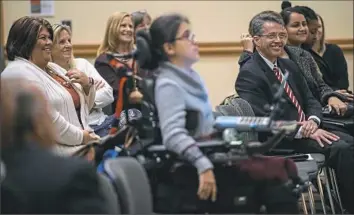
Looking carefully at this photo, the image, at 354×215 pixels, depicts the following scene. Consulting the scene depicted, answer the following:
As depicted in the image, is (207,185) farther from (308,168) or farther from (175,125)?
(308,168)

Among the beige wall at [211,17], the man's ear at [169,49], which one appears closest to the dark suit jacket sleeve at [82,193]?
the man's ear at [169,49]

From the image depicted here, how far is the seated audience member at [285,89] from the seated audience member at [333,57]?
1.14 meters

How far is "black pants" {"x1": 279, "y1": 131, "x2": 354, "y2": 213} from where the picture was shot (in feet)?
11.8

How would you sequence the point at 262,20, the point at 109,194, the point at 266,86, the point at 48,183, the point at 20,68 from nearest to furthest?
the point at 48,183 < the point at 109,194 < the point at 20,68 < the point at 266,86 < the point at 262,20

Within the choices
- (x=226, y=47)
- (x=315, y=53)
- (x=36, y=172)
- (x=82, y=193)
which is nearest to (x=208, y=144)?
(x=82, y=193)

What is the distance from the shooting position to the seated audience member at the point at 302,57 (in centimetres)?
449

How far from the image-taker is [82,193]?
258 cm

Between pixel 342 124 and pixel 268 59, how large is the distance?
495 millimetres

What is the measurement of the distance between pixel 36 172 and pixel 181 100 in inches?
29.3

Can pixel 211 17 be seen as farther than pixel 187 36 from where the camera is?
Yes

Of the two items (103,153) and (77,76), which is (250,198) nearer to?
(103,153)

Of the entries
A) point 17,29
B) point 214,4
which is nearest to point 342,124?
point 17,29

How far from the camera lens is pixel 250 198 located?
122 inches

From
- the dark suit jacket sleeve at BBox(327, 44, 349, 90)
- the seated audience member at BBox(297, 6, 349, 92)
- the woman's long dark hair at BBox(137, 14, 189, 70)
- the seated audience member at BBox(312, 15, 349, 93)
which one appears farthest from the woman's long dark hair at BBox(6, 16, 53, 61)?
the dark suit jacket sleeve at BBox(327, 44, 349, 90)
